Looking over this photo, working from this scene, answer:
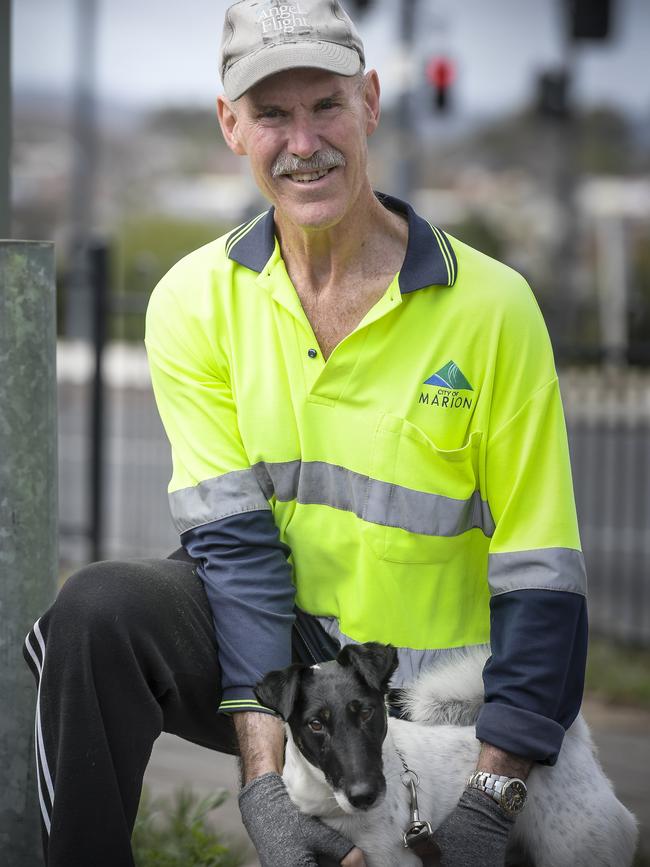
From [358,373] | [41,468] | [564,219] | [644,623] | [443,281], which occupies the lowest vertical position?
[644,623]

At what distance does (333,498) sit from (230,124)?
38.7 inches

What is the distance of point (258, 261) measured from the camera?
3.10 meters

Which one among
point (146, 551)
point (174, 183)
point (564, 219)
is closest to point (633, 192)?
point (564, 219)

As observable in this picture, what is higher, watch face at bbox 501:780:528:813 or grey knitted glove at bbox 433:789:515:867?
watch face at bbox 501:780:528:813

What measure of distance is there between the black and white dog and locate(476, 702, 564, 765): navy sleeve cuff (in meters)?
0.14

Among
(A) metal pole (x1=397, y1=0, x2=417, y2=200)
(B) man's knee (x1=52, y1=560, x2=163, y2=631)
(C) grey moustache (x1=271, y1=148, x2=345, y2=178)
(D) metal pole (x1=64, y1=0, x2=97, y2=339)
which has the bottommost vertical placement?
(B) man's knee (x1=52, y1=560, x2=163, y2=631)

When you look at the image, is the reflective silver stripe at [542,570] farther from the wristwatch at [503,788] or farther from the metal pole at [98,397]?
the metal pole at [98,397]

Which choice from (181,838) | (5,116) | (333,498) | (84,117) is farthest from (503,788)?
(84,117)

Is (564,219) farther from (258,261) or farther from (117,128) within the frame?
(117,128)

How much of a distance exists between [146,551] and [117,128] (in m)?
53.1

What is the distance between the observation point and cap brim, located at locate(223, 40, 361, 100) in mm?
2842

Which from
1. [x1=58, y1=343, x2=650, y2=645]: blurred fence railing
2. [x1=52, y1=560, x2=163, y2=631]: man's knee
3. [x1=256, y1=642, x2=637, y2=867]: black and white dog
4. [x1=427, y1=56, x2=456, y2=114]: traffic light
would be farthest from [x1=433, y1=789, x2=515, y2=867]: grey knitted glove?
[x1=427, y1=56, x2=456, y2=114]: traffic light

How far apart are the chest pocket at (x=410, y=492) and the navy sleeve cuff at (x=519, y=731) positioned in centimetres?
43

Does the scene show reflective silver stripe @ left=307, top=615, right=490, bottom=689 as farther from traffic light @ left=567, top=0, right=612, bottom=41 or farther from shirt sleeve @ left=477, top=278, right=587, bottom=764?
traffic light @ left=567, top=0, right=612, bottom=41
